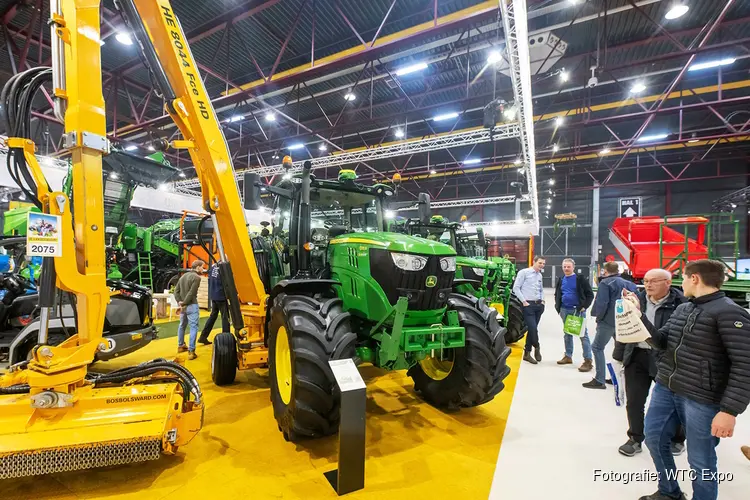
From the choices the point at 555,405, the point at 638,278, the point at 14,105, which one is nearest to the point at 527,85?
the point at 638,278

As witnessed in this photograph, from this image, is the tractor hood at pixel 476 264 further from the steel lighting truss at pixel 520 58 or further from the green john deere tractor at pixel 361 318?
the steel lighting truss at pixel 520 58

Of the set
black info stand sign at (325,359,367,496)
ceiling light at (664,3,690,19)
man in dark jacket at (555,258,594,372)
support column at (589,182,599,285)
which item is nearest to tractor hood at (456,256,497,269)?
man in dark jacket at (555,258,594,372)

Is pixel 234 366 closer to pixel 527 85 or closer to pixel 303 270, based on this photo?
pixel 303 270

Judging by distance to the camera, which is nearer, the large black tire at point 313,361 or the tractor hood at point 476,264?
the large black tire at point 313,361

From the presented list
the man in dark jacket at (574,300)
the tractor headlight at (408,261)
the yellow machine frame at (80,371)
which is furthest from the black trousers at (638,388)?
the yellow machine frame at (80,371)

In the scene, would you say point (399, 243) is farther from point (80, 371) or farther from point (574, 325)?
point (574, 325)

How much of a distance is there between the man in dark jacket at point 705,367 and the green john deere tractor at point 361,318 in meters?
1.33

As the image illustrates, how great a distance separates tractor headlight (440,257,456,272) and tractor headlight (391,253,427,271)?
192 millimetres

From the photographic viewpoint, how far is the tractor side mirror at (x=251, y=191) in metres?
3.11

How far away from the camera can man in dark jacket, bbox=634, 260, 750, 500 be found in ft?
5.68

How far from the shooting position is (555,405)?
12.4 ft

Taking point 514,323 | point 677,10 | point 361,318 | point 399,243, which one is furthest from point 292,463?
point 677,10

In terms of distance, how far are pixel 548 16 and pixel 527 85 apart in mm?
1564

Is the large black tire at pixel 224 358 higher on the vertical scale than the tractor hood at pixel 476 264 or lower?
lower
